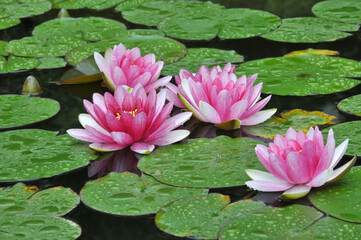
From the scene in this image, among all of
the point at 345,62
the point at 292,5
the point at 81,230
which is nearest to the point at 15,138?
the point at 81,230

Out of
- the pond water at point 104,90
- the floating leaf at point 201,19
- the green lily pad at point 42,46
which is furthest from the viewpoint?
the floating leaf at point 201,19

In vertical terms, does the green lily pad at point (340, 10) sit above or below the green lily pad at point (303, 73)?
above

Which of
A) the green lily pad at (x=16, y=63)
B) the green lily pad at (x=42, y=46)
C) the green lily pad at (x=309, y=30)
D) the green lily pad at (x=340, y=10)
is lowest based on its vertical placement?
the green lily pad at (x=16, y=63)

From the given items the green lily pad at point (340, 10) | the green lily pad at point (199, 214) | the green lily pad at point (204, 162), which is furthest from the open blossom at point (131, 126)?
the green lily pad at point (340, 10)

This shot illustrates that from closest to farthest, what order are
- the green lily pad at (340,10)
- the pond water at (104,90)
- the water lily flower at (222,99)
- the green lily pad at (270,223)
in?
1. the green lily pad at (270,223)
2. the pond water at (104,90)
3. the water lily flower at (222,99)
4. the green lily pad at (340,10)

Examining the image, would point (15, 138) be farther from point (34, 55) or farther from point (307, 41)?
point (307, 41)

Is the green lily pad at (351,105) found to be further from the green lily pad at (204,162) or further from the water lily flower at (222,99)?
the green lily pad at (204,162)

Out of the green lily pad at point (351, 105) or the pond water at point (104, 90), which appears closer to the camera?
the pond water at point (104, 90)

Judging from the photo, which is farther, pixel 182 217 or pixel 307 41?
pixel 307 41

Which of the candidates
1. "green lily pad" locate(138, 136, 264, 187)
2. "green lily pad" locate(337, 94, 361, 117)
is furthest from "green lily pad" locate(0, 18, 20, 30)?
"green lily pad" locate(337, 94, 361, 117)
